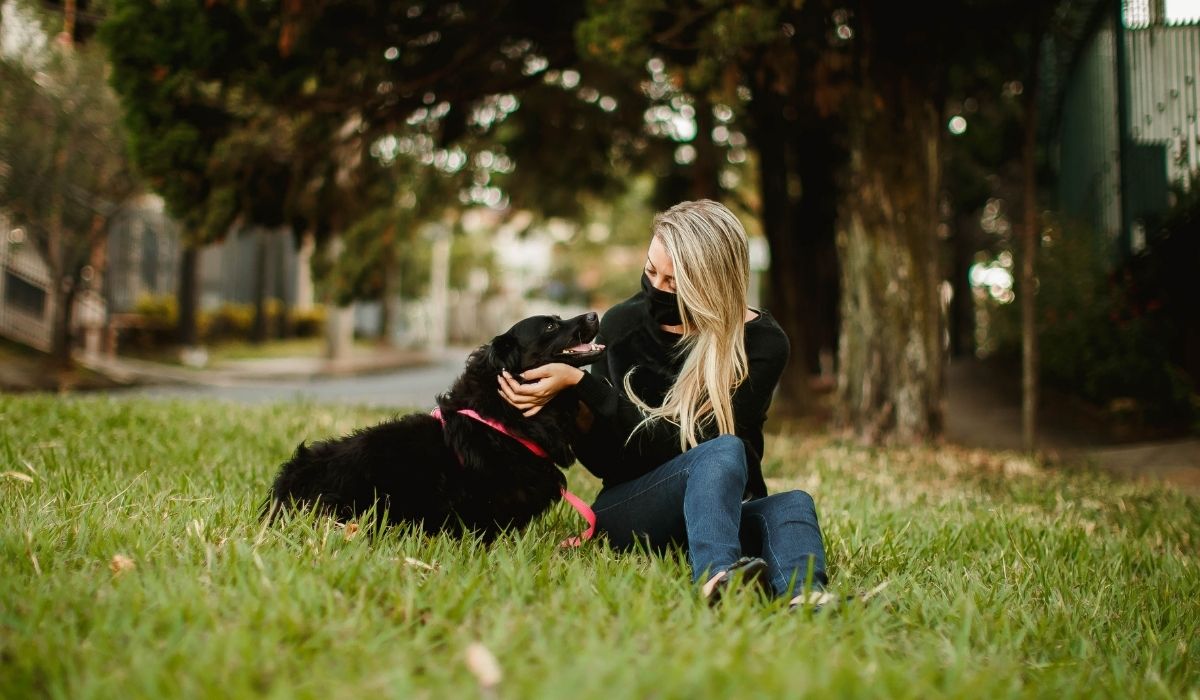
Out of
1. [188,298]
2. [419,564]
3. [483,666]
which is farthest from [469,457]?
[188,298]

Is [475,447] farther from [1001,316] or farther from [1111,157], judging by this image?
[1001,316]

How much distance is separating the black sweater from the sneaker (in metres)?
0.69

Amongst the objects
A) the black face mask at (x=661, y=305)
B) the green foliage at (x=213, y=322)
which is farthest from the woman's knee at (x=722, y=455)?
the green foliage at (x=213, y=322)

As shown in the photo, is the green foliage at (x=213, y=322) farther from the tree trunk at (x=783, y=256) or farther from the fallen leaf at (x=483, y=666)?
the fallen leaf at (x=483, y=666)

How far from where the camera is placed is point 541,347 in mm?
3189

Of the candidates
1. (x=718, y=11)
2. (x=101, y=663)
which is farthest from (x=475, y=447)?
(x=718, y=11)

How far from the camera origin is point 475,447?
3113mm

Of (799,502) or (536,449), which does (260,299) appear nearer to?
(536,449)

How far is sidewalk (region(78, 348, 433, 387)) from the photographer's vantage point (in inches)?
602

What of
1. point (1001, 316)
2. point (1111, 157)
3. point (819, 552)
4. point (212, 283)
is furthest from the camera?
point (212, 283)

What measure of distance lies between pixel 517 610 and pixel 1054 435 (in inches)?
388

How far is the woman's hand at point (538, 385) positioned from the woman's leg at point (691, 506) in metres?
0.47

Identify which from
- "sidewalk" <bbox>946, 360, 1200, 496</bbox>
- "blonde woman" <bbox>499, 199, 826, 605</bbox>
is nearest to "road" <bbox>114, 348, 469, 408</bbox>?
"sidewalk" <bbox>946, 360, 1200, 496</bbox>

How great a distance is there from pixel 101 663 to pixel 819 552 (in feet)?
6.54
